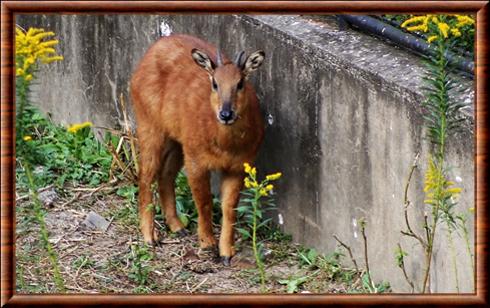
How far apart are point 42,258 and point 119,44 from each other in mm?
2502

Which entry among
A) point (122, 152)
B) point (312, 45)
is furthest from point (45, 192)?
point (312, 45)

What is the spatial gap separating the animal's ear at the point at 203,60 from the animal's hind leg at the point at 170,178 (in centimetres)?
99

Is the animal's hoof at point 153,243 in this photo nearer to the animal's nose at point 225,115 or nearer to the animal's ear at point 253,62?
the animal's nose at point 225,115

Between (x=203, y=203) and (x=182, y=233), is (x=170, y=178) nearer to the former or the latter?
(x=182, y=233)

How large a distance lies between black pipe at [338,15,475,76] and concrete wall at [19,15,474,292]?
65mm

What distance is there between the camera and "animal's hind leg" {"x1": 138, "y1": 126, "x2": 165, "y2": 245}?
1048 centimetres

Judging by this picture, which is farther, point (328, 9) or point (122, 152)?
point (122, 152)

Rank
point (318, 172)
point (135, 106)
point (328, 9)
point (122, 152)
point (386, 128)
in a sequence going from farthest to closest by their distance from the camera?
1. point (122, 152)
2. point (135, 106)
3. point (318, 172)
4. point (386, 128)
5. point (328, 9)

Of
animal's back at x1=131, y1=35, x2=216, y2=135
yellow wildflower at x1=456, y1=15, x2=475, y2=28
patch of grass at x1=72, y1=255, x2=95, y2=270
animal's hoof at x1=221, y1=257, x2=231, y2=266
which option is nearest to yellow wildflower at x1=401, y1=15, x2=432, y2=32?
yellow wildflower at x1=456, y1=15, x2=475, y2=28

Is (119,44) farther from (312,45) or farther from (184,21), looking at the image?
(312,45)

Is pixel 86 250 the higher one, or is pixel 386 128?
pixel 386 128

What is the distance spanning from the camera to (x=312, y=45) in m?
9.74

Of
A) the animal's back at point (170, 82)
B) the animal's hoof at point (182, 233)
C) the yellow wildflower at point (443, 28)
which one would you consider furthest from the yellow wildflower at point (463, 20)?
the animal's hoof at point (182, 233)

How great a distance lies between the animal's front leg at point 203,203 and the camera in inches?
400
